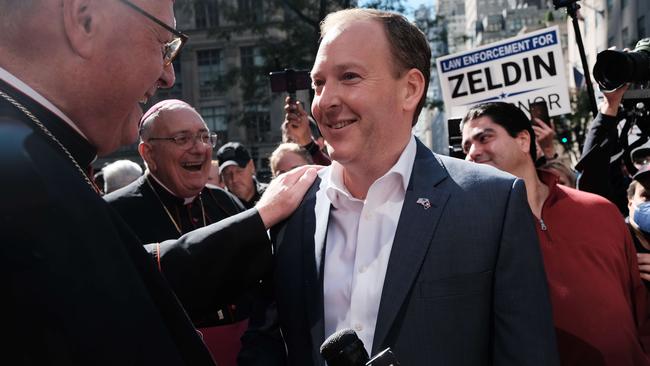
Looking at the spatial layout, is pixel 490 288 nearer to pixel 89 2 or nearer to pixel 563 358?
pixel 563 358

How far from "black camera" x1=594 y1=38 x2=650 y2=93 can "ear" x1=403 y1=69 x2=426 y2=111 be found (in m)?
1.92

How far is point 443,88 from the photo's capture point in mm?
6848

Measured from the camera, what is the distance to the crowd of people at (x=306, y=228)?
3.52 ft

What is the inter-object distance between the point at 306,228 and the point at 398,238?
1.15 ft

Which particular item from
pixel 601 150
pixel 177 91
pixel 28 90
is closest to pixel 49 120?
pixel 28 90

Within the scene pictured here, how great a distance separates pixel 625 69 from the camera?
3.91m

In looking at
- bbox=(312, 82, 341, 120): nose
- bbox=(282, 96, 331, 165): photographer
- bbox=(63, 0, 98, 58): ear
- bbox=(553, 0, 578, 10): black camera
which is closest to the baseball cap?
bbox=(282, 96, 331, 165): photographer

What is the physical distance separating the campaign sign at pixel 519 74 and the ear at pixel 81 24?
5.35 meters

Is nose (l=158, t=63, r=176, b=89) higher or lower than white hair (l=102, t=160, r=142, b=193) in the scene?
higher

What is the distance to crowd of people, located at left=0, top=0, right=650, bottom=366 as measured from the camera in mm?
1074

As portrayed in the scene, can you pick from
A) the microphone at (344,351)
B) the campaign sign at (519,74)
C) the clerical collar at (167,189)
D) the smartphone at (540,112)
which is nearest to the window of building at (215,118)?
the campaign sign at (519,74)

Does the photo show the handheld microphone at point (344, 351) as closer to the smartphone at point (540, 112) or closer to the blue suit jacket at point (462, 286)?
the blue suit jacket at point (462, 286)

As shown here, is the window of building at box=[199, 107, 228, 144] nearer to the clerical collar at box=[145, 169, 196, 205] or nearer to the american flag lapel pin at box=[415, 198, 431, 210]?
the clerical collar at box=[145, 169, 196, 205]

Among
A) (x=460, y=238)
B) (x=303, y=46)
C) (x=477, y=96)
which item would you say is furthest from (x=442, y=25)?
(x=460, y=238)
